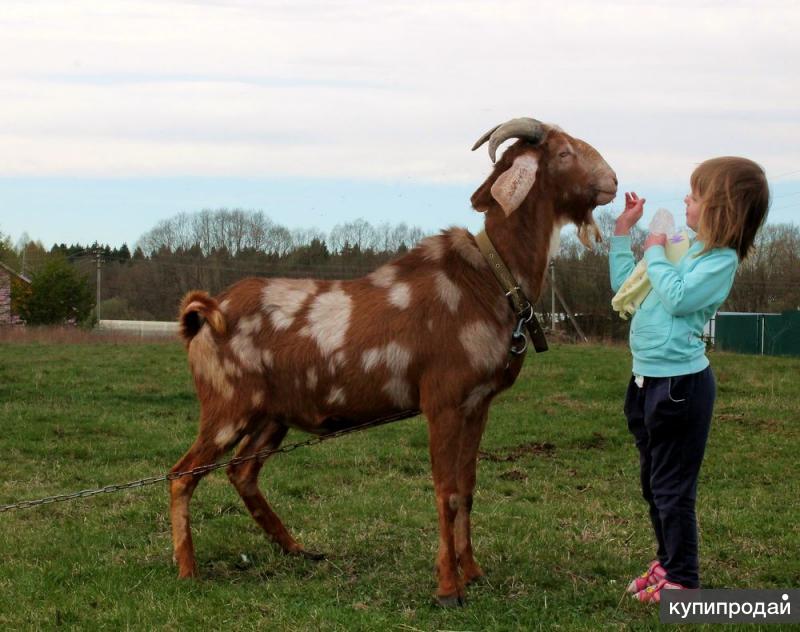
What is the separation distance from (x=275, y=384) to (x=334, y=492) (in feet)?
9.99

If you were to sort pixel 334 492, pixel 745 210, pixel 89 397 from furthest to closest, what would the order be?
pixel 89 397, pixel 334 492, pixel 745 210

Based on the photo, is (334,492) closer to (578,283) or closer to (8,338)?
(8,338)

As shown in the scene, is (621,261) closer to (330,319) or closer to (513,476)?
(330,319)

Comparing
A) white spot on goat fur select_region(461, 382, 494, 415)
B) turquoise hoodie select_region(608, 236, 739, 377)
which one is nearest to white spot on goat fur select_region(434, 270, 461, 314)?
white spot on goat fur select_region(461, 382, 494, 415)

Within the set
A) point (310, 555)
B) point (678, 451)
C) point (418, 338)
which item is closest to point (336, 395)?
point (418, 338)

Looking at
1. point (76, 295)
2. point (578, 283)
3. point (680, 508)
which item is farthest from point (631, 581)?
point (76, 295)

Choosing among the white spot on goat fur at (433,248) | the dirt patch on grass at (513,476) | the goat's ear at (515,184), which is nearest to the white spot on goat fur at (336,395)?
the white spot on goat fur at (433,248)

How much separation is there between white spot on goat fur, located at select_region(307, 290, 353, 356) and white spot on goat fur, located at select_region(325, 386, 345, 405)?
0.21 meters

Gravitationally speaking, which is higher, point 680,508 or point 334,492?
point 680,508

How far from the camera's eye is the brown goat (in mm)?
5633

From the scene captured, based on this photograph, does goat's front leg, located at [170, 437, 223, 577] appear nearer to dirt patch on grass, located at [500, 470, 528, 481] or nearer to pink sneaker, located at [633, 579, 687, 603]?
pink sneaker, located at [633, 579, 687, 603]

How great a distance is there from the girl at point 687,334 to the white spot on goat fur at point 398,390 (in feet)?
4.31

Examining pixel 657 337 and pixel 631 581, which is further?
pixel 631 581

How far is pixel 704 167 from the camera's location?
16.7ft
